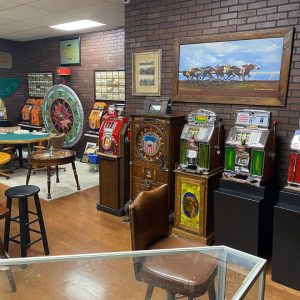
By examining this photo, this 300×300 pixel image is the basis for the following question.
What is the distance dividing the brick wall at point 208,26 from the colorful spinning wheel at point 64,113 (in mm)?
2798

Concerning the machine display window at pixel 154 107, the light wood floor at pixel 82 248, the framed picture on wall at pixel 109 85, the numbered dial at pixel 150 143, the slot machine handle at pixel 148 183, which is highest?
the framed picture on wall at pixel 109 85

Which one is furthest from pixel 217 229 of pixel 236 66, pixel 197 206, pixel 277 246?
pixel 236 66

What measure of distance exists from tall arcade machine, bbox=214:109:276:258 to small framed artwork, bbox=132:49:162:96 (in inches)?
53.4

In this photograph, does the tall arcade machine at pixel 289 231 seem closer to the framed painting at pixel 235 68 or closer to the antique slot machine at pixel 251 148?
the antique slot machine at pixel 251 148

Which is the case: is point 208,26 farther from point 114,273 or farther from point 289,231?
point 114,273

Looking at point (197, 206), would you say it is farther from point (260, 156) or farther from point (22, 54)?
point (22, 54)

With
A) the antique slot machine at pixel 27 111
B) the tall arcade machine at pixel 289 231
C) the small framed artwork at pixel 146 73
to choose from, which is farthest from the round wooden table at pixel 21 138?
the tall arcade machine at pixel 289 231

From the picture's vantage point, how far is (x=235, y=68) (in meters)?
3.39

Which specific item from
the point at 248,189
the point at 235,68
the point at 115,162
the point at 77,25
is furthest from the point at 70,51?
the point at 248,189

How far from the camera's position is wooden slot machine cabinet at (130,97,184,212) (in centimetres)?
360

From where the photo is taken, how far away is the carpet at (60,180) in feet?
16.8

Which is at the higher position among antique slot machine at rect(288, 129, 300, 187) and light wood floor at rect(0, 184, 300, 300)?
antique slot machine at rect(288, 129, 300, 187)

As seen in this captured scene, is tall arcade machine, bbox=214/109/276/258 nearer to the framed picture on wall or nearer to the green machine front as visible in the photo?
the green machine front

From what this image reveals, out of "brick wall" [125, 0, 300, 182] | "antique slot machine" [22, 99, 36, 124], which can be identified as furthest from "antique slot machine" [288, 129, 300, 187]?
"antique slot machine" [22, 99, 36, 124]
